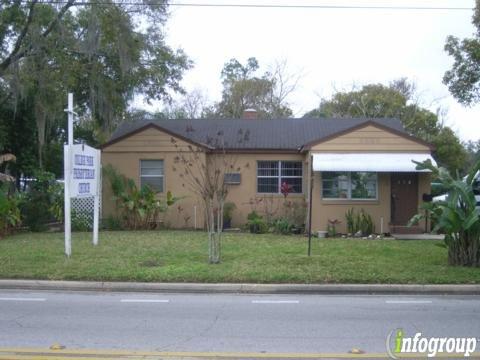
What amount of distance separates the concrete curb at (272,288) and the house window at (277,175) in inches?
444

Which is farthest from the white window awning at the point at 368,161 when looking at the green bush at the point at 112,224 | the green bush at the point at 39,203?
the green bush at the point at 39,203

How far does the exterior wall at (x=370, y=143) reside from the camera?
62.8 feet

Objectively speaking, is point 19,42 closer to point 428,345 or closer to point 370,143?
point 370,143

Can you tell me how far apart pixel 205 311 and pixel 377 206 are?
11.9 metres

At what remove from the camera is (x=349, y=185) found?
63.7ft

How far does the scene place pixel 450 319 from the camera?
791 cm

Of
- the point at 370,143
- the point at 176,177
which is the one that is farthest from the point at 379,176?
the point at 176,177

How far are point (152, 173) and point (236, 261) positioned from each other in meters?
9.84

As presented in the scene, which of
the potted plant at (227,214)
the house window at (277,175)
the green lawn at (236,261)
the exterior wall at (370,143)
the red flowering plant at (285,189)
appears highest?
the exterior wall at (370,143)

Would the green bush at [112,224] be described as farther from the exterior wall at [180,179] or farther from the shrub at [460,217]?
the shrub at [460,217]

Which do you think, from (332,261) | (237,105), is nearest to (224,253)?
(332,261)

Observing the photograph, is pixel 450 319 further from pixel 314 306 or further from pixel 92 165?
pixel 92 165

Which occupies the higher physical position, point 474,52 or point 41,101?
point 474,52

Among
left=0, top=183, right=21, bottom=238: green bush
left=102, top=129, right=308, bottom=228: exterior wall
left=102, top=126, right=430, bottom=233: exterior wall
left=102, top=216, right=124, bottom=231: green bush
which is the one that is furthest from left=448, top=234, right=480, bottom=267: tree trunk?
left=0, top=183, right=21, bottom=238: green bush
